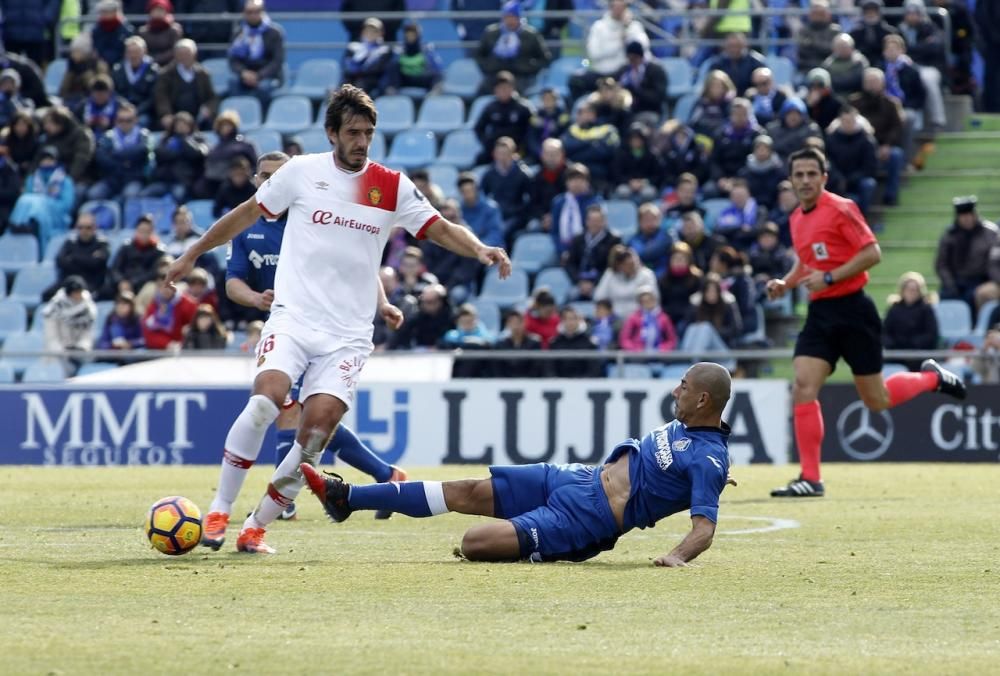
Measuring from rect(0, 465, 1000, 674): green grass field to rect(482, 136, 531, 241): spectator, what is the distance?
11.7 meters

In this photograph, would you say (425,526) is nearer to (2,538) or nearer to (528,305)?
(2,538)

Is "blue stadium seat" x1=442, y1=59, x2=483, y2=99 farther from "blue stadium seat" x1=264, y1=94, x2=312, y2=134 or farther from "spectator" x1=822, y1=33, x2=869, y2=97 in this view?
"spectator" x1=822, y1=33, x2=869, y2=97

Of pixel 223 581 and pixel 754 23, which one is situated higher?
pixel 754 23

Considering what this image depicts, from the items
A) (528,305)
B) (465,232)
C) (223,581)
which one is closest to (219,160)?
(528,305)

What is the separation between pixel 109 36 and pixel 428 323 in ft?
28.8

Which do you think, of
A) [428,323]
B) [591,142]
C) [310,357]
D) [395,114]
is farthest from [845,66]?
[310,357]

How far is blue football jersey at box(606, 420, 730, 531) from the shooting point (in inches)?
335

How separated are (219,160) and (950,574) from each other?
16.8 meters

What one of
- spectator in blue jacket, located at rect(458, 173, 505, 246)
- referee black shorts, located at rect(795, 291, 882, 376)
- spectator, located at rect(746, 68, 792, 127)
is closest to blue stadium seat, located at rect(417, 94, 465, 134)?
spectator in blue jacket, located at rect(458, 173, 505, 246)

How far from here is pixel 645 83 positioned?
936 inches

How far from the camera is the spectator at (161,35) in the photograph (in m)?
26.6

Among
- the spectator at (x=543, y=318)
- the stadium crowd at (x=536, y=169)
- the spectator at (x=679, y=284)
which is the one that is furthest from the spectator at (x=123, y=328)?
the spectator at (x=679, y=284)

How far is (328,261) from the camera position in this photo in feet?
30.4

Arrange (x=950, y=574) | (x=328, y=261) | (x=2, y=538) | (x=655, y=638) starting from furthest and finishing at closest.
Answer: (x=2, y=538) < (x=328, y=261) < (x=950, y=574) < (x=655, y=638)
